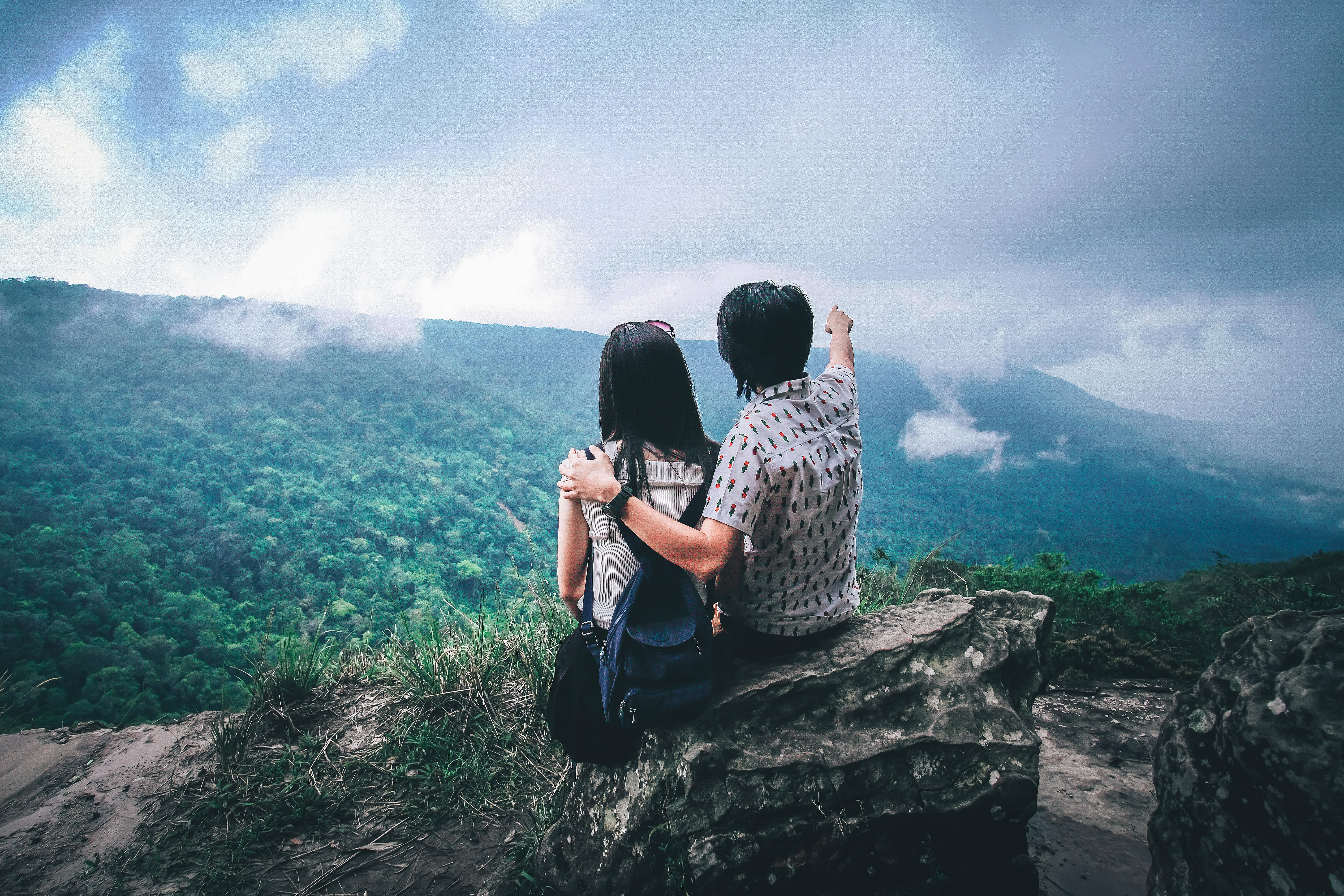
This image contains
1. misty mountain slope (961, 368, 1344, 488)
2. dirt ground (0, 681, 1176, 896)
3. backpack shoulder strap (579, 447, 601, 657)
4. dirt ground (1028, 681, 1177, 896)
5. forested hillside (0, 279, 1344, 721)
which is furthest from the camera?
misty mountain slope (961, 368, 1344, 488)

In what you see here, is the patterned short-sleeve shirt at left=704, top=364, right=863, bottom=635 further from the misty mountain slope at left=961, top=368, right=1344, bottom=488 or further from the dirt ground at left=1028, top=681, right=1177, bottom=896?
the misty mountain slope at left=961, top=368, right=1344, bottom=488

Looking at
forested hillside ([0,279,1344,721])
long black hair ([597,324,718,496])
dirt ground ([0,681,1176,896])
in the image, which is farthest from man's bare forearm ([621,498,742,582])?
forested hillside ([0,279,1344,721])

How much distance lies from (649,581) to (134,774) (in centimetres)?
394

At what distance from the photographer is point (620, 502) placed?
4.99 ft

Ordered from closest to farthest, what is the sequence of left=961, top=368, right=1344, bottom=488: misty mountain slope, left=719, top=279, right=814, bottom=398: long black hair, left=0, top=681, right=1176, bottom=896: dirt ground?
1. left=719, top=279, right=814, bottom=398: long black hair
2. left=0, top=681, right=1176, bottom=896: dirt ground
3. left=961, top=368, right=1344, bottom=488: misty mountain slope

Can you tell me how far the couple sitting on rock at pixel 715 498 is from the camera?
59.9 inches

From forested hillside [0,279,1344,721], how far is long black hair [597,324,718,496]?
2.38m

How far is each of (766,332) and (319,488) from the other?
1447 inches

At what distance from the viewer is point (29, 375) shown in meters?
32.4

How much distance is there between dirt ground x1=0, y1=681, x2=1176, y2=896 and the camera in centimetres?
Answer: 221

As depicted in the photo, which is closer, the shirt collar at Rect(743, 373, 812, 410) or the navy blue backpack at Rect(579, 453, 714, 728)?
the navy blue backpack at Rect(579, 453, 714, 728)

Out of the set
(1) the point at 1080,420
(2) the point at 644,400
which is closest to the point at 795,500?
(2) the point at 644,400

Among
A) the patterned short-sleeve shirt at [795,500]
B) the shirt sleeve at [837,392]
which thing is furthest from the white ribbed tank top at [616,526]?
the shirt sleeve at [837,392]

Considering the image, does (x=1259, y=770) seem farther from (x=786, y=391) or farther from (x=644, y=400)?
(x=644, y=400)
